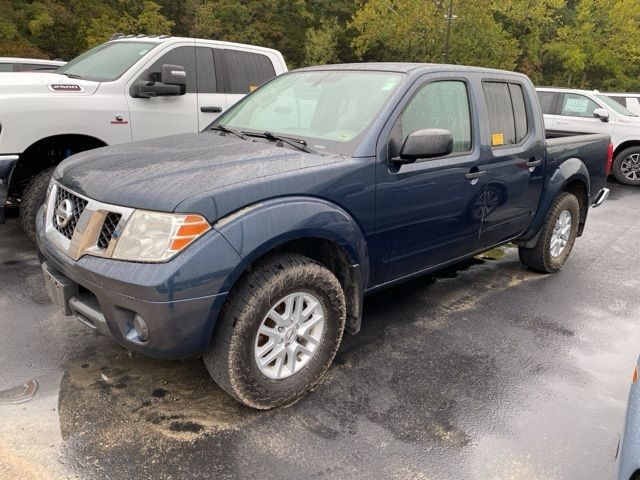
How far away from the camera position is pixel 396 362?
11.5 ft

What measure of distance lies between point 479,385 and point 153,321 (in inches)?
77.6

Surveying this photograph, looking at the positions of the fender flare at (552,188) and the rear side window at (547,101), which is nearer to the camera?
the fender flare at (552,188)

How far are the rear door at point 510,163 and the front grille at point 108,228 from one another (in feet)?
8.02

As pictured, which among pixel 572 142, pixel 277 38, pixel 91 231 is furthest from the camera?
pixel 277 38

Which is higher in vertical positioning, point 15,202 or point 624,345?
point 15,202

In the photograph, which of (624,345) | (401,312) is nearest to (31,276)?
(401,312)

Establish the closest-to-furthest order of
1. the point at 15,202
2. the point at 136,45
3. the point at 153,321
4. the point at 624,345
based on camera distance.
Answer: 1. the point at 153,321
2. the point at 624,345
3. the point at 15,202
4. the point at 136,45

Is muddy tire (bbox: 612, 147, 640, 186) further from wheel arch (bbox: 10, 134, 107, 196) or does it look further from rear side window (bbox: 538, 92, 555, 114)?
wheel arch (bbox: 10, 134, 107, 196)

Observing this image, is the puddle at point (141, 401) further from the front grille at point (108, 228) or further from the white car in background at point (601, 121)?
the white car in background at point (601, 121)

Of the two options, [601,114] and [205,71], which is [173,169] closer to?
[205,71]

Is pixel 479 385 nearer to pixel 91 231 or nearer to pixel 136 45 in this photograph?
pixel 91 231

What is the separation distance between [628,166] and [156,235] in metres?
11.2

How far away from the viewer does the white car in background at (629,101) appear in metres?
11.7

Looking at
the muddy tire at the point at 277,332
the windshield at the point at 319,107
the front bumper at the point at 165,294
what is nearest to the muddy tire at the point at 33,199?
the windshield at the point at 319,107
